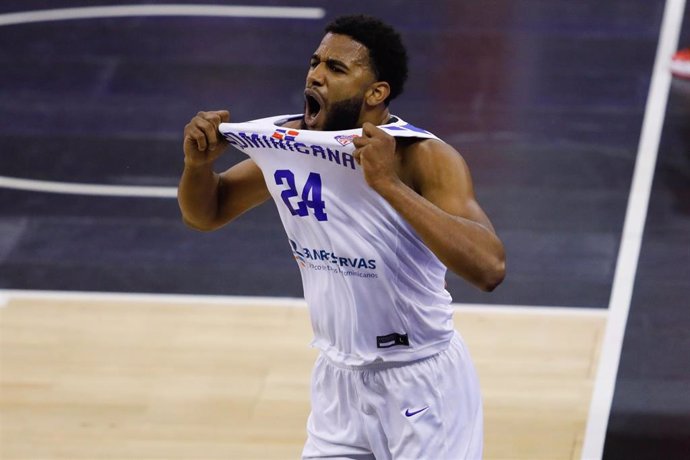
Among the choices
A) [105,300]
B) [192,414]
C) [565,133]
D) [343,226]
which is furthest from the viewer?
[565,133]

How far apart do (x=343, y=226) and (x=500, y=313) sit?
325 cm

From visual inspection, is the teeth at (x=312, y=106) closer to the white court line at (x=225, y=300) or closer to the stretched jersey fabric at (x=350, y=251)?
the stretched jersey fabric at (x=350, y=251)

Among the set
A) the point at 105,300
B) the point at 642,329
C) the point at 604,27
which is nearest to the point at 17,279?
the point at 105,300

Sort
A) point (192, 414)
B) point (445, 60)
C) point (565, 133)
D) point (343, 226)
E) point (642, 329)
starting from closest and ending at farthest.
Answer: point (343, 226), point (192, 414), point (642, 329), point (565, 133), point (445, 60)

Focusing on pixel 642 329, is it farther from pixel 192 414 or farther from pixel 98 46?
pixel 98 46

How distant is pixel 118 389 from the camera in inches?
253

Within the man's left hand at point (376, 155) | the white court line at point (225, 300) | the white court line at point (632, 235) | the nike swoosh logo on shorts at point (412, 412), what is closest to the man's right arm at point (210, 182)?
the man's left hand at point (376, 155)

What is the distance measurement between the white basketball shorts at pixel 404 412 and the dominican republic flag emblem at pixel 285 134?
2.48 feet

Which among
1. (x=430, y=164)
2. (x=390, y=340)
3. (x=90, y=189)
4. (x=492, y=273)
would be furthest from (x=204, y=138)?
(x=90, y=189)

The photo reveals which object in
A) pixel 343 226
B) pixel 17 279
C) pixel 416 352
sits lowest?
pixel 17 279

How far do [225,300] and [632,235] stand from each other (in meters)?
2.48

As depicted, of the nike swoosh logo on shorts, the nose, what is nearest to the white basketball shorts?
the nike swoosh logo on shorts

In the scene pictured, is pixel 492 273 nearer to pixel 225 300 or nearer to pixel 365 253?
pixel 365 253

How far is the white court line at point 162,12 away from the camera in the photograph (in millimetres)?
11578
